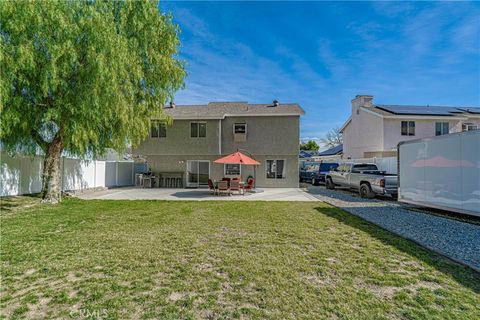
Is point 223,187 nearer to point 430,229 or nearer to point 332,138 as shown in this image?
point 430,229

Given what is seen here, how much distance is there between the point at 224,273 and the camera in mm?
4344

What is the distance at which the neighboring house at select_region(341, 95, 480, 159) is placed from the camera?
78.5 feet

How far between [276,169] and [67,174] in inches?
589

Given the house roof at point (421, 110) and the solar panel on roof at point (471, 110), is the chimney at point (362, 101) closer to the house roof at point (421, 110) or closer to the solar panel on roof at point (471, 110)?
the house roof at point (421, 110)

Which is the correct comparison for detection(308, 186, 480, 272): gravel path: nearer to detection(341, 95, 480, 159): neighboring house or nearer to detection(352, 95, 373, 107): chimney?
detection(341, 95, 480, 159): neighboring house

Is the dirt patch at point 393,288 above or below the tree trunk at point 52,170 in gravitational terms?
below

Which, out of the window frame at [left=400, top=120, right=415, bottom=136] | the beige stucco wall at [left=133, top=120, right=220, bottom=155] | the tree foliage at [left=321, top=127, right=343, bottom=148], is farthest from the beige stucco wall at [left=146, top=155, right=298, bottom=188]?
the tree foliage at [left=321, top=127, right=343, bottom=148]

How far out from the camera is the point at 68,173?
15898 mm

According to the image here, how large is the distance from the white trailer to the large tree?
13.2 m

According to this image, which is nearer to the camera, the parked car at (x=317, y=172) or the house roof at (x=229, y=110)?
the house roof at (x=229, y=110)

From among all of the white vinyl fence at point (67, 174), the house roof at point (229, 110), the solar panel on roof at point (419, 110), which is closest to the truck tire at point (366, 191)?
the house roof at point (229, 110)

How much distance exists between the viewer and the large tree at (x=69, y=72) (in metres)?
8.46

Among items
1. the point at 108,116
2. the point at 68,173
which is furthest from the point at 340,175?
the point at 68,173

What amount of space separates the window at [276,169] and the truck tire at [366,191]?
6323mm
